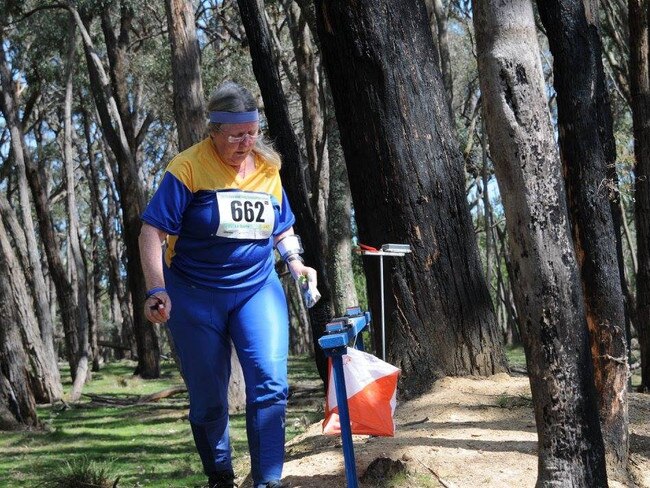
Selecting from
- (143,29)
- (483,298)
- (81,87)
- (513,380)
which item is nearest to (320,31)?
(483,298)

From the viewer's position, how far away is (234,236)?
13.5 ft

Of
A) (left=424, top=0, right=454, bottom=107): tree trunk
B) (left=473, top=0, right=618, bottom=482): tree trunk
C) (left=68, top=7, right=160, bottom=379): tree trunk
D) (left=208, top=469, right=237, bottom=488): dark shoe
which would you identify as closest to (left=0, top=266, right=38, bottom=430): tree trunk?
(left=68, top=7, right=160, bottom=379): tree trunk

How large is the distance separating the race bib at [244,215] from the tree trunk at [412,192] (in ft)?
6.68

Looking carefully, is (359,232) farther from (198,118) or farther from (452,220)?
(198,118)

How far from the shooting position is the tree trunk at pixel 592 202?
4.74m

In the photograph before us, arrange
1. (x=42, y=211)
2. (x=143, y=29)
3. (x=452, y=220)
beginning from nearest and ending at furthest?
1. (x=452, y=220)
2. (x=42, y=211)
3. (x=143, y=29)

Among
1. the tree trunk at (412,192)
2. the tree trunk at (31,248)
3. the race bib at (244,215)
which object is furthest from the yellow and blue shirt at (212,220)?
the tree trunk at (31,248)

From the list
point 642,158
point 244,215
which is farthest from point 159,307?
point 642,158

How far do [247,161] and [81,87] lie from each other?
23711 mm

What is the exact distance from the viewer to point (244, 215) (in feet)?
13.6

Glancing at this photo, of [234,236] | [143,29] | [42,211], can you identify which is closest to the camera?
[234,236]

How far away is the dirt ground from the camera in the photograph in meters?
4.49

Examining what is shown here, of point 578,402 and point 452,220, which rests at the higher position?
point 452,220

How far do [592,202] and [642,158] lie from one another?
6524 millimetres
